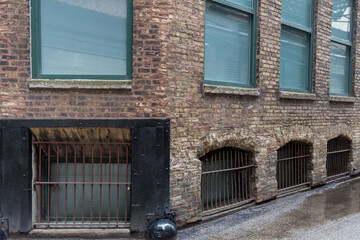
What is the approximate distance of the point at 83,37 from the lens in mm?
4996

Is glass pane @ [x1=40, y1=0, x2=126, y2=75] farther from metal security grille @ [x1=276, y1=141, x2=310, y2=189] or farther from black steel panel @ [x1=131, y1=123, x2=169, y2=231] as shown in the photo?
metal security grille @ [x1=276, y1=141, x2=310, y2=189]

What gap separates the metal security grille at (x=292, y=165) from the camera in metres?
7.20

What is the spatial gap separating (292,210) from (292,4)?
4.47 m

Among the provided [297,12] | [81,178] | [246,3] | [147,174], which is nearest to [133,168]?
[147,174]

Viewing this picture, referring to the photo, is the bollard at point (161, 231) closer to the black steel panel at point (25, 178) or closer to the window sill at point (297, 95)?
the black steel panel at point (25, 178)

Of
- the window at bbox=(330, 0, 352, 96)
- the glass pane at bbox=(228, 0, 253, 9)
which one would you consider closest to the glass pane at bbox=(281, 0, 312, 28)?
the glass pane at bbox=(228, 0, 253, 9)

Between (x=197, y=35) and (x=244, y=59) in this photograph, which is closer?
(x=197, y=35)

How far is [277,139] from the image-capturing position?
22.0 feet

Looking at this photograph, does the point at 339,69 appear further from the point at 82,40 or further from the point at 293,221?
the point at 82,40

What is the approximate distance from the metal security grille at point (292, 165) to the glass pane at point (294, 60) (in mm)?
1389

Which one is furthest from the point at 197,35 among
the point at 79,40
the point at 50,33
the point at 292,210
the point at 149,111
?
the point at 292,210

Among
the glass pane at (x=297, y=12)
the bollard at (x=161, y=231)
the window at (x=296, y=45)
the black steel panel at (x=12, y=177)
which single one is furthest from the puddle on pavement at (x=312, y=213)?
the glass pane at (x=297, y=12)

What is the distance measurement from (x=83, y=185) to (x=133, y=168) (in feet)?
2.82

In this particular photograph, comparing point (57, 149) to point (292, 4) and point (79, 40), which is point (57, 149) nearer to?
point (79, 40)
